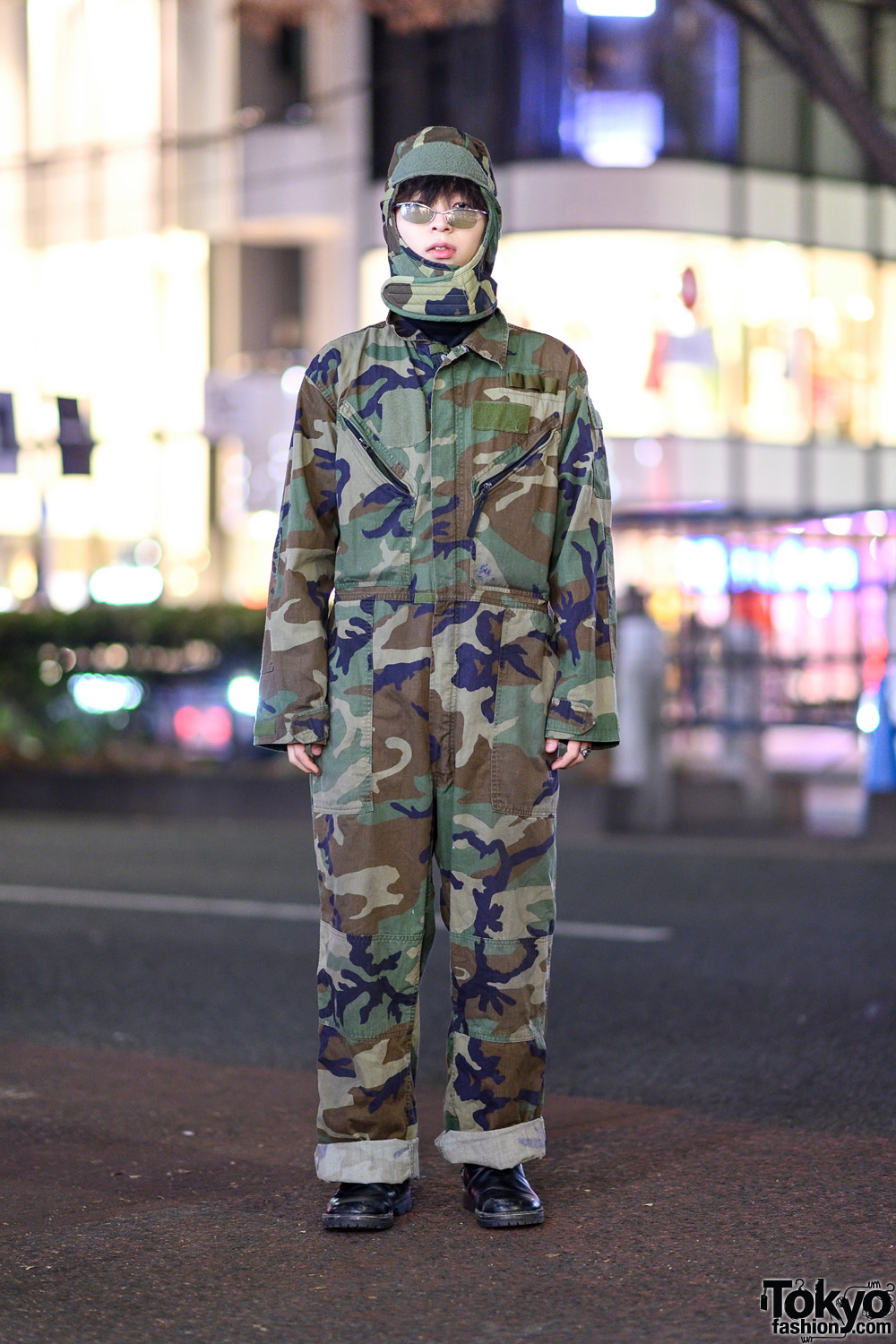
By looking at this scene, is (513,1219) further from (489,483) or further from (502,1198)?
(489,483)

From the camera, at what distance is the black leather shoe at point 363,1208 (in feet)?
12.2

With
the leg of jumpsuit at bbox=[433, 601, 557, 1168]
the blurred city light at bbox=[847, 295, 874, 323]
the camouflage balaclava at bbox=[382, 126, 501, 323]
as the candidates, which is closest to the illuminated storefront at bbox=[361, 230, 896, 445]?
the blurred city light at bbox=[847, 295, 874, 323]

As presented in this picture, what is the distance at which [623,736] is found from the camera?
40.3 feet

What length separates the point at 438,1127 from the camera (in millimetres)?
4645

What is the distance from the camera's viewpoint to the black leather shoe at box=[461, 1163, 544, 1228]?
147 inches

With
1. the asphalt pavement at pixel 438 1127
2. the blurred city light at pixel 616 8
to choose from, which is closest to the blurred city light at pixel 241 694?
the asphalt pavement at pixel 438 1127

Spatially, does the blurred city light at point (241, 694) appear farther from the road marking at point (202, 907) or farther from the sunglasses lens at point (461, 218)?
the sunglasses lens at point (461, 218)

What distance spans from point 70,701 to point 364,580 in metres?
11.2

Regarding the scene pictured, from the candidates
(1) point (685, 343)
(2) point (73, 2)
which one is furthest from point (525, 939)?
(2) point (73, 2)

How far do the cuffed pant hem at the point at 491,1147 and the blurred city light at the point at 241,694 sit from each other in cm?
1062

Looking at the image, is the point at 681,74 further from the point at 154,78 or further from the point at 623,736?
the point at 623,736

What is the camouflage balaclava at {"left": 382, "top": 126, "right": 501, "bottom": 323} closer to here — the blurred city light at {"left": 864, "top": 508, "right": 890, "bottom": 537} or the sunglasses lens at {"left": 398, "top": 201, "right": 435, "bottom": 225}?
the sunglasses lens at {"left": 398, "top": 201, "right": 435, "bottom": 225}

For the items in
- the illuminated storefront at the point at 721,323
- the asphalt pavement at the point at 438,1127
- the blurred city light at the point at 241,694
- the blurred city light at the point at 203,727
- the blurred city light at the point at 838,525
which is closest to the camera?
the asphalt pavement at the point at 438,1127

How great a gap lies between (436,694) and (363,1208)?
40.8 inches
